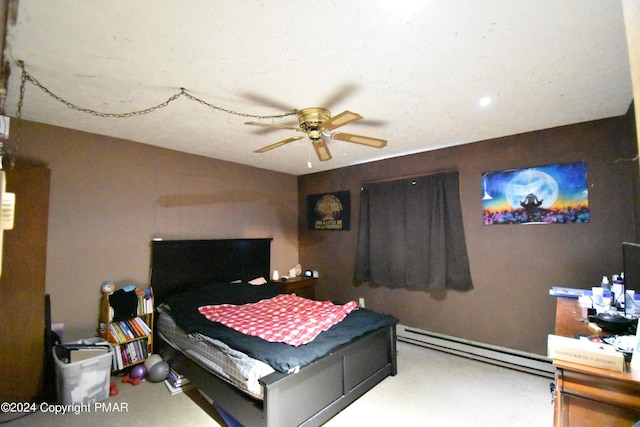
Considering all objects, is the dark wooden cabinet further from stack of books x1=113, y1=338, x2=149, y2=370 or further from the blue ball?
the blue ball

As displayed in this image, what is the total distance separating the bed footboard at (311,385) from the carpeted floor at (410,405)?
13cm

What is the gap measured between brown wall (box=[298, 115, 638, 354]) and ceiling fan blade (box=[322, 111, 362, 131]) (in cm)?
139

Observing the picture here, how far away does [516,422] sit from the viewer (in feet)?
7.11

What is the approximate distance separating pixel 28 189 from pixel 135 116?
109cm

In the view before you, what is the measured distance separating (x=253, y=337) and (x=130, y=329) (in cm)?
147

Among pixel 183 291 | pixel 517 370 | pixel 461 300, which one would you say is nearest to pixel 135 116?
pixel 183 291

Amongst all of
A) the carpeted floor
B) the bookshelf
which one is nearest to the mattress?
the bookshelf

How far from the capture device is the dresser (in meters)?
1.16

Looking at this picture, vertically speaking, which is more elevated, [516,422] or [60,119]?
[60,119]

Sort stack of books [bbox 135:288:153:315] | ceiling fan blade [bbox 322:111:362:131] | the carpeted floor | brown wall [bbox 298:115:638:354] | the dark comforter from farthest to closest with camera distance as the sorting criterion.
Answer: stack of books [bbox 135:288:153:315]
brown wall [bbox 298:115:638:354]
the carpeted floor
the dark comforter
ceiling fan blade [bbox 322:111:362:131]

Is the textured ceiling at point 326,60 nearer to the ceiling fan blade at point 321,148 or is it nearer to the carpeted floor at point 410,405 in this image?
the ceiling fan blade at point 321,148

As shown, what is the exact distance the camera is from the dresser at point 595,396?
116cm

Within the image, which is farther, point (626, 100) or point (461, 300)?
point (461, 300)

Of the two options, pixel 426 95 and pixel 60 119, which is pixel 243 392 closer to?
pixel 426 95
